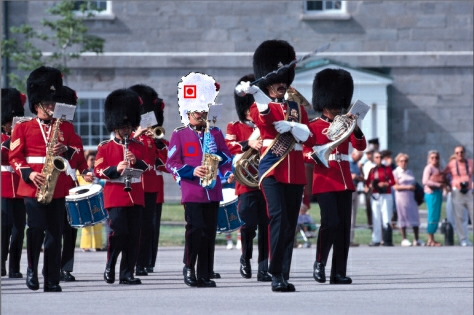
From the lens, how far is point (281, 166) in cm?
1118

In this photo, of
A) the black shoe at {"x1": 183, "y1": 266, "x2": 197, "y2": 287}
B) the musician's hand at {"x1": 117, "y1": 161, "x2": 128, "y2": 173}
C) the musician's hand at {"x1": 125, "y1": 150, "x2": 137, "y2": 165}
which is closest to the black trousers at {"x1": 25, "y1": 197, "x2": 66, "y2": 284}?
the musician's hand at {"x1": 117, "y1": 161, "x2": 128, "y2": 173}

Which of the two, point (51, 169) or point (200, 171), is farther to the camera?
point (200, 171)

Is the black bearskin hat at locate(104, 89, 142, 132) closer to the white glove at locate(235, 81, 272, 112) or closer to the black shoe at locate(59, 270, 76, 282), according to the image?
the black shoe at locate(59, 270, 76, 282)

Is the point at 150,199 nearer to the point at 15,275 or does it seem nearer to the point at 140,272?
the point at 140,272

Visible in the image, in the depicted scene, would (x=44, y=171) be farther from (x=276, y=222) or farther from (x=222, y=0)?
(x=222, y=0)

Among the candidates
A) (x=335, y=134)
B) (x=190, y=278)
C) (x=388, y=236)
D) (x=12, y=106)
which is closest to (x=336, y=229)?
(x=335, y=134)

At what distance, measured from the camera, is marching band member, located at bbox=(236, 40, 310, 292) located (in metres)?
11.1

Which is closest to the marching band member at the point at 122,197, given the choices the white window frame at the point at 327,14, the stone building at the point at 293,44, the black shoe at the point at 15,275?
the black shoe at the point at 15,275

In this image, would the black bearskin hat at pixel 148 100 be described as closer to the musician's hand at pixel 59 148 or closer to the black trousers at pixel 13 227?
the black trousers at pixel 13 227

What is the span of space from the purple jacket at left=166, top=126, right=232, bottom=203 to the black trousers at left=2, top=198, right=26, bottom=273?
218cm

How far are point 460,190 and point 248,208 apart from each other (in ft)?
27.4

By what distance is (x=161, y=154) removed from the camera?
14180 millimetres

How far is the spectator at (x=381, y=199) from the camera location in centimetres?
2058

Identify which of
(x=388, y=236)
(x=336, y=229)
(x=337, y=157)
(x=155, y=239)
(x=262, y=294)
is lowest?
(x=388, y=236)
